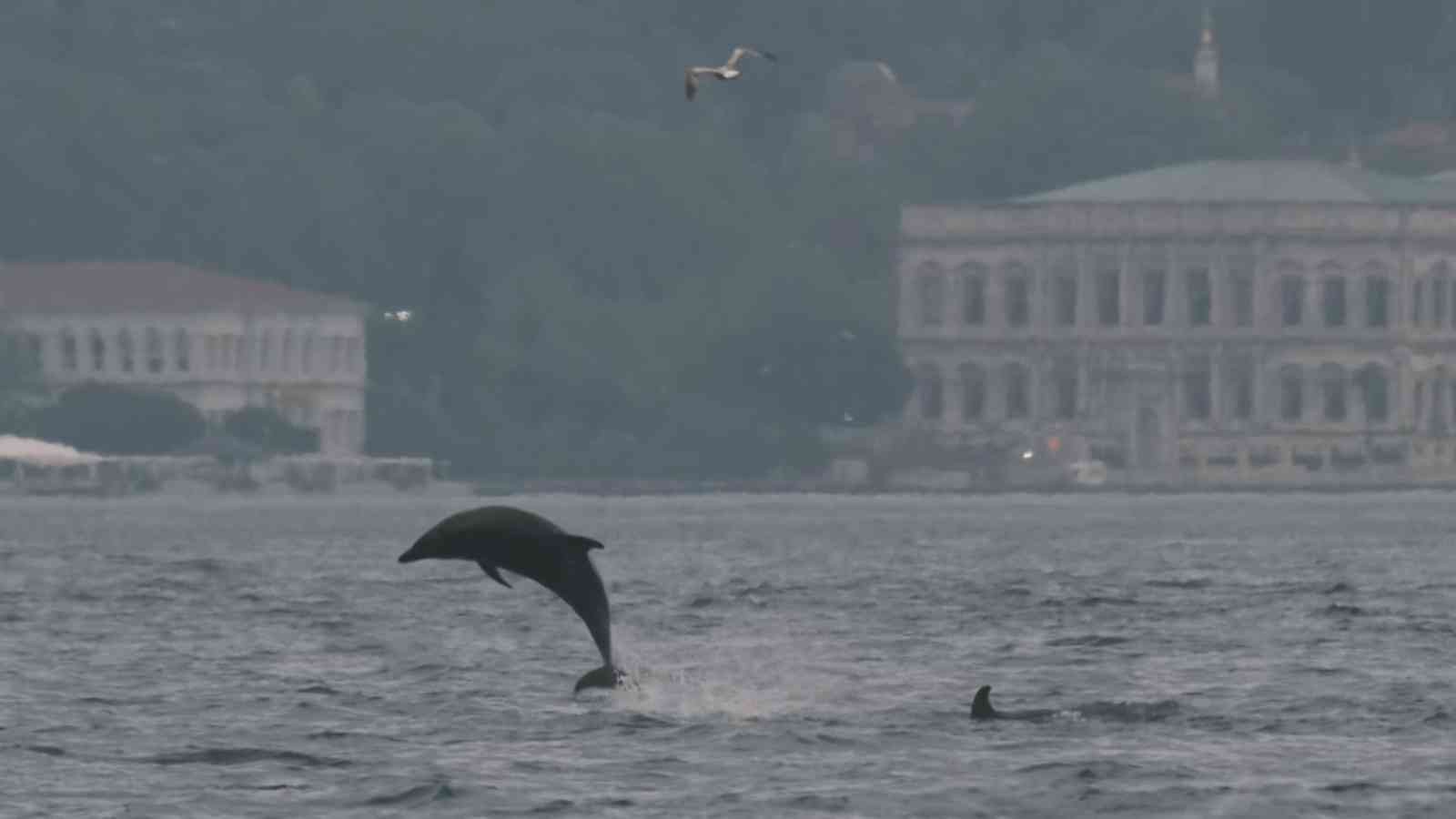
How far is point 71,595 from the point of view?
108188 millimetres

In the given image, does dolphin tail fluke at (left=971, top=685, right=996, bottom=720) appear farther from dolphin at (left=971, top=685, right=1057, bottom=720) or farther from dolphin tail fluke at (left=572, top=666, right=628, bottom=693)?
dolphin tail fluke at (left=572, top=666, right=628, bottom=693)

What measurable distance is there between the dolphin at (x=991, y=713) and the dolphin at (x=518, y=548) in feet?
22.5

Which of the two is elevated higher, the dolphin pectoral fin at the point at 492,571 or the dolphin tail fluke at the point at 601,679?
the dolphin pectoral fin at the point at 492,571

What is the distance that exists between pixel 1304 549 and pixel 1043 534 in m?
26.5

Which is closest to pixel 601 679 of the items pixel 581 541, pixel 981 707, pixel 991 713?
pixel 981 707

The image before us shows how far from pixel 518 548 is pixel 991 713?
376 inches

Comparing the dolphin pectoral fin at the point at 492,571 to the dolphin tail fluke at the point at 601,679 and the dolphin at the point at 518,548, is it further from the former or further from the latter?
the dolphin tail fluke at the point at 601,679

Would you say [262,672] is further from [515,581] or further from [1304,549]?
[1304,549]

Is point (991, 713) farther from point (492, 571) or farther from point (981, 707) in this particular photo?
point (492, 571)

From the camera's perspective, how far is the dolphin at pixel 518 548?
184ft

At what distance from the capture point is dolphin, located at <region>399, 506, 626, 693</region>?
56072mm

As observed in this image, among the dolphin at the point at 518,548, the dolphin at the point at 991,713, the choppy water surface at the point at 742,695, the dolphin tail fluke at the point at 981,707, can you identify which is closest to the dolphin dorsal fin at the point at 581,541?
the dolphin at the point at 518,548

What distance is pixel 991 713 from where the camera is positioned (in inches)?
2547

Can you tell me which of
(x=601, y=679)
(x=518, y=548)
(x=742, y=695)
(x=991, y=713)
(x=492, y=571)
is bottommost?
(x=991, y=713)
